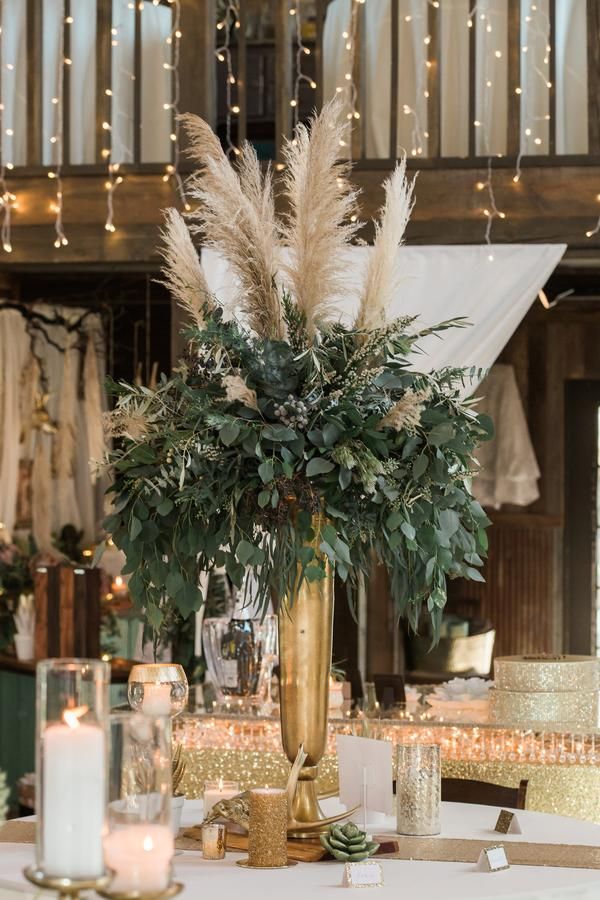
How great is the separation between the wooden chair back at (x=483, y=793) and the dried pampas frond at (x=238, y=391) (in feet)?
3.78

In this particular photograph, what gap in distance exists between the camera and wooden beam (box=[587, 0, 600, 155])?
201 inches

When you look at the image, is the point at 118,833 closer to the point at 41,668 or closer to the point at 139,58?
the point at 41,668

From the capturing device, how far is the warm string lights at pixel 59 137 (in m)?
5.43

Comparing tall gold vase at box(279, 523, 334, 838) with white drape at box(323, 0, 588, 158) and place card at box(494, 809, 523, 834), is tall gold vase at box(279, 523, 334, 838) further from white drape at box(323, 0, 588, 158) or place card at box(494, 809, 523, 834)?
white drape at box(323, 0, 588, 158)

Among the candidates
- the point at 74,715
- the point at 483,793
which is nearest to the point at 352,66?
the point at 483,793

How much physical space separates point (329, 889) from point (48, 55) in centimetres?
428

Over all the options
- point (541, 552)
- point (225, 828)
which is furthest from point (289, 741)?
point (541, 552)

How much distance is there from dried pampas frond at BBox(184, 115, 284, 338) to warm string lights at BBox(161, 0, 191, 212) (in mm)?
2866

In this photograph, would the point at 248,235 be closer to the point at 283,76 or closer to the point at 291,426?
the point at 291,426

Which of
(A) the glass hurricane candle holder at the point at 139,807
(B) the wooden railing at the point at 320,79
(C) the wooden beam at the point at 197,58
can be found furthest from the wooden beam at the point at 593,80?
(A) the glass hurricane candle holder at the point at 139,807

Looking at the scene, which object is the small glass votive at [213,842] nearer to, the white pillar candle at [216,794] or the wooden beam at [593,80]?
the white pillar candle at [216,794]

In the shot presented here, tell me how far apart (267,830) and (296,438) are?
65 cm

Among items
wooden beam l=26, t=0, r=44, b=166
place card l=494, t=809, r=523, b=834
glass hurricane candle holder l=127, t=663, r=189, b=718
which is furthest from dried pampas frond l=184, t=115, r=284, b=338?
wooden beam l=26, t=0, r=44, b=166

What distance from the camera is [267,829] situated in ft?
7.28
